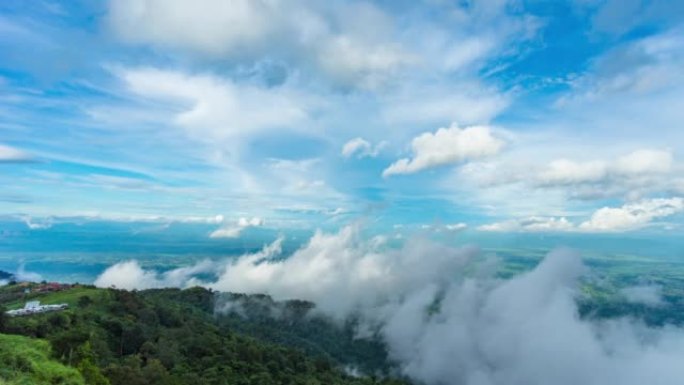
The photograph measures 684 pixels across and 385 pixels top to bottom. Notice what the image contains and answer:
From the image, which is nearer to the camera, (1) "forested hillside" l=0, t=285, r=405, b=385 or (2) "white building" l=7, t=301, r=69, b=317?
(1) "forested hillside" l=0, t=285, r=405, b=385

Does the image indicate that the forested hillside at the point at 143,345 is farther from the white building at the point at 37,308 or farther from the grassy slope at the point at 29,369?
the white building at the point at 37,308

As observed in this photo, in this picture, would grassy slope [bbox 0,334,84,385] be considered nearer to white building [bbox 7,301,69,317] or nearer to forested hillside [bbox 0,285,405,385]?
forested hillside [bbox 0,285,405,385]

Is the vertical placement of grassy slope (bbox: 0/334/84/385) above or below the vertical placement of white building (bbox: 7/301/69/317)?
above

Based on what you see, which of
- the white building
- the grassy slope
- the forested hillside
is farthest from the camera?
the white building

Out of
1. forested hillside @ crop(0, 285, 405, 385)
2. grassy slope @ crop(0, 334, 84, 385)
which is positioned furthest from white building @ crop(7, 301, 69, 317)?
grassy slope @ crop(0, 334, 84, 385)

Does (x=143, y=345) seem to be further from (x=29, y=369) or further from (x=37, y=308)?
(x=29, y=369)

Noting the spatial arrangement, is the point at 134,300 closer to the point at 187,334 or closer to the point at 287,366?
the point at 187,334

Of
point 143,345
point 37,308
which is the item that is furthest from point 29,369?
point 37,308

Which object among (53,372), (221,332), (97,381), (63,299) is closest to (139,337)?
(63,299)

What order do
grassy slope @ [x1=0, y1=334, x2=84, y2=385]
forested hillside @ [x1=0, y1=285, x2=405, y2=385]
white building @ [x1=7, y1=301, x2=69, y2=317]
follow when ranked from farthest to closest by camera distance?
white building @ [x1=7, y1=301, x2=69, y2=317] < forested hillside @ [x1=0, y1=285, x2=405, y2=385] < grassy slope @ [x1=0, y1=334, x2=84, y2=385]
